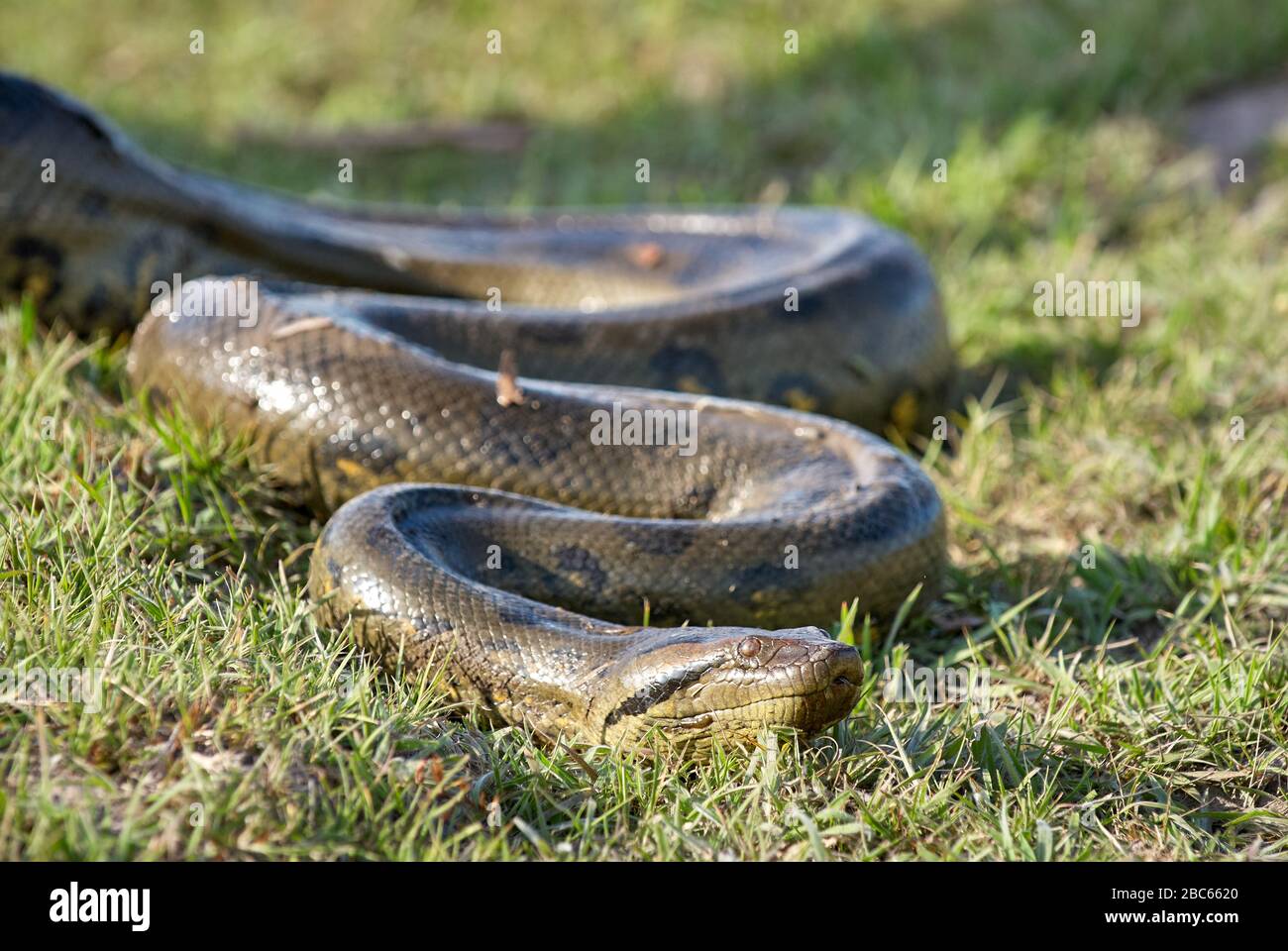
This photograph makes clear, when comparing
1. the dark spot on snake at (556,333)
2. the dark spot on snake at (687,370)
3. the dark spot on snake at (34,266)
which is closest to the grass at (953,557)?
the dark spot on snake at (34,266)

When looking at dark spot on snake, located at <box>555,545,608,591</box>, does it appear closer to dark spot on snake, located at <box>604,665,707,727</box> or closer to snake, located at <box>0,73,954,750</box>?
snake, located at <box>0,73,954,750</box>

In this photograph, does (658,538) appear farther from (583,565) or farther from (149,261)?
(149,261)

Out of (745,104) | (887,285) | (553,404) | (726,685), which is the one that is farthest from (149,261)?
(745,104)

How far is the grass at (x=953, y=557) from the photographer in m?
3.32

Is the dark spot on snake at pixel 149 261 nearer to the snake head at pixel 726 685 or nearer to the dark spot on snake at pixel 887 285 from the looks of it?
the dark spot on snake at pixel 887 285

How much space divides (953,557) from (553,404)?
5.28ft

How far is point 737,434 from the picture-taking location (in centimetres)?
532

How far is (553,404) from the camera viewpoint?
5.21 m

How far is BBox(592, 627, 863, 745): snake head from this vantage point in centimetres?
360

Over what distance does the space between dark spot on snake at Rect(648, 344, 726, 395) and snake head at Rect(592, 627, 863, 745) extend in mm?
2198

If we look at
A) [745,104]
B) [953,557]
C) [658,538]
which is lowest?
[953,557]

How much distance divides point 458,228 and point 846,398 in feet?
8.36

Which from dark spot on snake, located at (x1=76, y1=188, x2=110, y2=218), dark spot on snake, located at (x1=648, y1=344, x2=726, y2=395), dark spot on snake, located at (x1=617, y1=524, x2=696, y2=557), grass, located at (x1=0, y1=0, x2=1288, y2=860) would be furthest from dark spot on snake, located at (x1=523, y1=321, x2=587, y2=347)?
dark spot on snake, located at (x1=76, y1=188, x2=110, y2=218)
